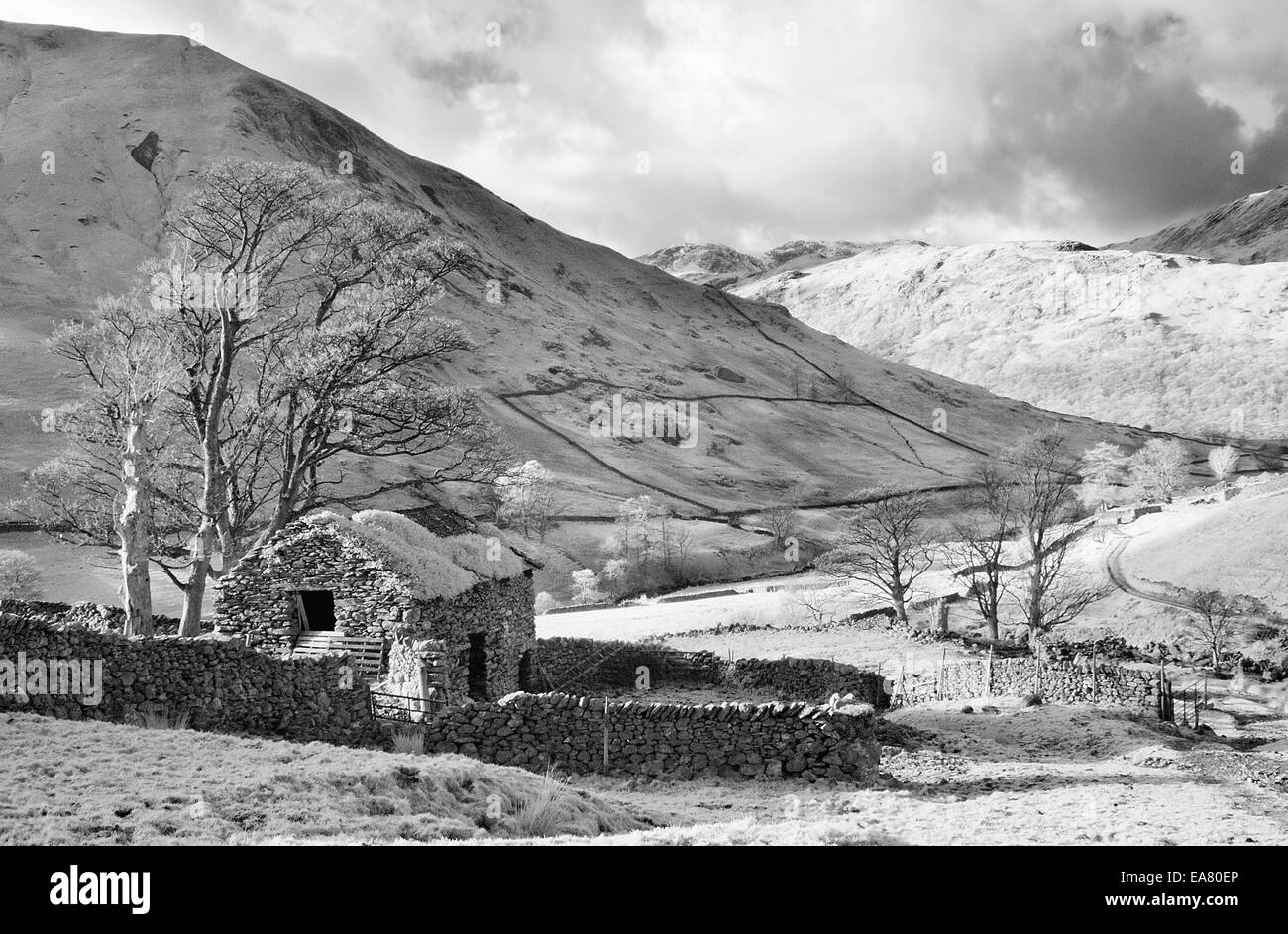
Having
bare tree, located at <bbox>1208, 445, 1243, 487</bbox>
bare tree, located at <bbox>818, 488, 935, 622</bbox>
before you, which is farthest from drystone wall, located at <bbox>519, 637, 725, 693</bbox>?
bare tree, located at <bbox>1208, 445, 1243, 487</bbox>

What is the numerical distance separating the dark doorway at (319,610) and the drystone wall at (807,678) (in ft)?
49.9

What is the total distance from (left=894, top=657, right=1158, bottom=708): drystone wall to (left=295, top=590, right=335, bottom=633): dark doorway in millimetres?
18797

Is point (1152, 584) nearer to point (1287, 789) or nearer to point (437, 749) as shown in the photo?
point (1287, 789)

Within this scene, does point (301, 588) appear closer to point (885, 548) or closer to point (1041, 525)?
point (1041, 525)

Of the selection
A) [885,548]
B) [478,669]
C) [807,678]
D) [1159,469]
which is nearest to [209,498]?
[478,669]

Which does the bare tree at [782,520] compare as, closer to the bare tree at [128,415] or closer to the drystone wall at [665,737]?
the bare tree at [128,415]

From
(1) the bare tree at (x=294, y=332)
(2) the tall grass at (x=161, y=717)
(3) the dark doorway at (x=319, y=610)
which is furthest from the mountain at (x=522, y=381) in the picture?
(2) the tall grass at (x=161, y=717)

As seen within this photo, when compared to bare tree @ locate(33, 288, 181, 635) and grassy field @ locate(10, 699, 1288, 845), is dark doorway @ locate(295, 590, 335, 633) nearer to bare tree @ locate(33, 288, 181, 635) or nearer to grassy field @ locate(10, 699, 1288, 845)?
bare tree @ locate(33, 288, 181, 635)

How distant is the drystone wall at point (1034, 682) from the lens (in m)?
28.8

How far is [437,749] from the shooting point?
18141mm

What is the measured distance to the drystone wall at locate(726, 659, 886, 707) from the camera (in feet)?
98.5

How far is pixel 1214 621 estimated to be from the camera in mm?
41125

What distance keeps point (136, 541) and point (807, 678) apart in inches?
831
